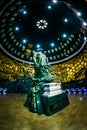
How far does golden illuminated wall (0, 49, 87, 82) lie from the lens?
2725 cm

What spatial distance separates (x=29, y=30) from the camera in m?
33.4

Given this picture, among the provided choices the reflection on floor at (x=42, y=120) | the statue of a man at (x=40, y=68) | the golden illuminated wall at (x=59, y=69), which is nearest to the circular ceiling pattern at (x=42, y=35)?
the golden illuminated wall at (x=59, y=69)

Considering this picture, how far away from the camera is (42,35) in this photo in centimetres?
Result: 3372

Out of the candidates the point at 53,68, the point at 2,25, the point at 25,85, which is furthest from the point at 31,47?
the point at 25,85

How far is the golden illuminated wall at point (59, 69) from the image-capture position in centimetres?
2725

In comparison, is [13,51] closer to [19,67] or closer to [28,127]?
[19,67]

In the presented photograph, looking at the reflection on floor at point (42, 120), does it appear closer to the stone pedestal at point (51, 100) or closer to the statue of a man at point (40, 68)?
the stone pedestal at point (51, 100)

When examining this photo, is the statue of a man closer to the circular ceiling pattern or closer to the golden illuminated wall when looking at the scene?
Result: the golden illuminated wall

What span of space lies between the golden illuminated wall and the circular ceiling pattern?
0.87 metres

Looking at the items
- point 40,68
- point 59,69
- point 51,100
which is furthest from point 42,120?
point 59,69

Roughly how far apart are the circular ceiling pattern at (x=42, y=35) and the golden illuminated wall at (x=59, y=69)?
0.87m

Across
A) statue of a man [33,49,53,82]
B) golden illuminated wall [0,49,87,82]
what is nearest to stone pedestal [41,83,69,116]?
statue of a man [33,49,53,82]

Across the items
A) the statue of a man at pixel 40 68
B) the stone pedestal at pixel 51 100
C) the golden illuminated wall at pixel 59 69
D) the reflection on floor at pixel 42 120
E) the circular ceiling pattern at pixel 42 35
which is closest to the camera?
the reflection on floor at pixel 42 120

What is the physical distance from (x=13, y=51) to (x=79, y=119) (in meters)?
21.3
